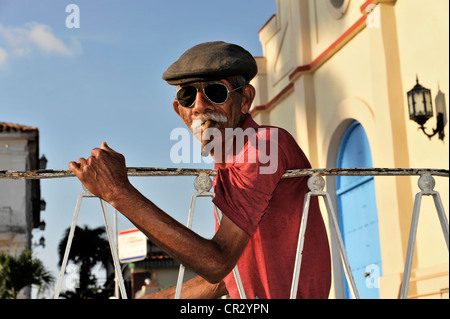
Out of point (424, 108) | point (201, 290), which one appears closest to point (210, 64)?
point (201, 290)

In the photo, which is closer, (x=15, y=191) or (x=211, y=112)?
(x=211, y=112)

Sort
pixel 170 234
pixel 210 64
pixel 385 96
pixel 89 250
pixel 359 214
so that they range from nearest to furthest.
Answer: pixel 170 234
pixel 210 64
pixel 385 96
pixel 359 214
pixel 89 250

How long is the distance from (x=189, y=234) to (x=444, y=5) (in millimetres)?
6150

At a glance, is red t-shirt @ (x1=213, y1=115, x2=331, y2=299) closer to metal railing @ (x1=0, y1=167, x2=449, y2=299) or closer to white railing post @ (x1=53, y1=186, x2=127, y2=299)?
metal railing @ (x1=0, y1=167, x2=449, y2=299)

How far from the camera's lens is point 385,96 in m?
8.23

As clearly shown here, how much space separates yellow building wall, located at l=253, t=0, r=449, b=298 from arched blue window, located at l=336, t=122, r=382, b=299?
25 centimetres

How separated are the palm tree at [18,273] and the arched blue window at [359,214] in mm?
19104

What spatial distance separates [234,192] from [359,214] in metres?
7.89

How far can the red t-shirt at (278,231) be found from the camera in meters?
2.02

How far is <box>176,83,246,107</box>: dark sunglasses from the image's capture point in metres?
2.29

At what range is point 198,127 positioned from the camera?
2.31m

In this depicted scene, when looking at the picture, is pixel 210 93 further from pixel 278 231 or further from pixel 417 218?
pixel 417 218

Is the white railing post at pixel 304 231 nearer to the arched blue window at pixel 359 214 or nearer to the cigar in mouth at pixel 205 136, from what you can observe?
the cigar in mouth at pixel 205 136

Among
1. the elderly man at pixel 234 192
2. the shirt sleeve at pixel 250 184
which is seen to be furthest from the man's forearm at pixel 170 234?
the shirt sleeve at pixel 250 184
